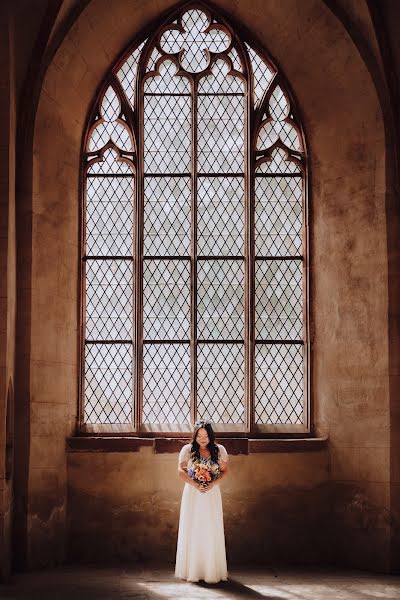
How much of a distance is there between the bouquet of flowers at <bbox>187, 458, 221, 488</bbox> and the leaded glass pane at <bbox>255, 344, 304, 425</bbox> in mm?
1139

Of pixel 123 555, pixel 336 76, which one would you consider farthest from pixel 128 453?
pixel 336 76

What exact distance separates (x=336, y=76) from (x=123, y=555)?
17.2 ft

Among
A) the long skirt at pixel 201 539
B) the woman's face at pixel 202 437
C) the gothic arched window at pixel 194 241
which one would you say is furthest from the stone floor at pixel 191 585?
the gothic arched window at pixel 194 241

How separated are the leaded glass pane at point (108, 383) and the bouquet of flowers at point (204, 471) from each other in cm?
125

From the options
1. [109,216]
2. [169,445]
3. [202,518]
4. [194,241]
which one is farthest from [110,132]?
[202,518]

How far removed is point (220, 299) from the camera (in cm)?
888

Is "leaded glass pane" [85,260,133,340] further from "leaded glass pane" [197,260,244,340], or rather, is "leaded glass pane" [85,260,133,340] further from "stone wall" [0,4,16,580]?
"stone wall" [0,4,16,580]

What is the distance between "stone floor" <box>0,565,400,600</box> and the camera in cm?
686

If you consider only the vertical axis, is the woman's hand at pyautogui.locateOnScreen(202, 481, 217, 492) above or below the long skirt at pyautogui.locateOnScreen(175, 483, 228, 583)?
above

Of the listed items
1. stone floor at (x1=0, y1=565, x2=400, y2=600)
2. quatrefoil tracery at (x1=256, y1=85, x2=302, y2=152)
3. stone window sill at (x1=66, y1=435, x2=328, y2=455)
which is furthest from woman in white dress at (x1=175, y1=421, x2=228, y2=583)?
quatrefoil tracery at (x1=256, y1=85, x2=302, y2=152)

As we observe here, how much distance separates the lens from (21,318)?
8.20 meters

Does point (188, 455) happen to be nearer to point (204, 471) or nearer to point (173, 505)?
point (204, 471)

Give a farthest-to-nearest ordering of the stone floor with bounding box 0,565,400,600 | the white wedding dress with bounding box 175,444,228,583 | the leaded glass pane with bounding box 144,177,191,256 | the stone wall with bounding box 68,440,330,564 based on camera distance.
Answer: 1. the leaded glass pane with bounding box 144,177,191,256
2. the stone wall with bounding box 68,440,330,564
3. the white wedding dress with bounding box 175,444,228,583
4. the stone floor with bounding box 0,565,400,600

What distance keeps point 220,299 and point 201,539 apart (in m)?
2.52
